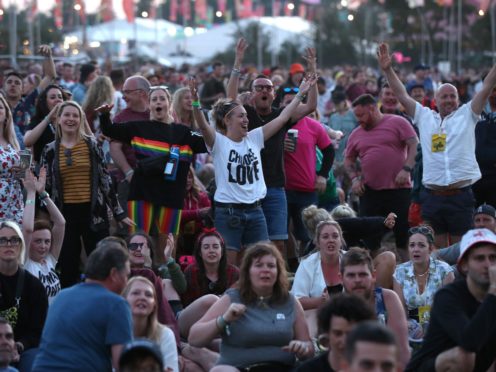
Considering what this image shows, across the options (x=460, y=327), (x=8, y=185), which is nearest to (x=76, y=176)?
(x=8, y=185)

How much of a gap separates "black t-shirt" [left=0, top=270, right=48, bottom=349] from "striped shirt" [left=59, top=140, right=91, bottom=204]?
2245 millimetres

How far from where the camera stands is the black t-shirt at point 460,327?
22.3 feet

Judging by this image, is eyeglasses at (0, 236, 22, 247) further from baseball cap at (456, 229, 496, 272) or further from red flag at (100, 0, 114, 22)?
red flag at (100, 0, 114, 22)

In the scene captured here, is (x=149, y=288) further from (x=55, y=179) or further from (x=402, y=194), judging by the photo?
(x=402, y=194)

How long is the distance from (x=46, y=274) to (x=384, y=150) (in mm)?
4235

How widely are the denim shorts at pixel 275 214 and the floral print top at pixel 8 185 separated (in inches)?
89.4

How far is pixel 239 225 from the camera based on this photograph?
35.7ft

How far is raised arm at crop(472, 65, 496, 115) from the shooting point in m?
11.0

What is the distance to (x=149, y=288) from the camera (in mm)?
7730

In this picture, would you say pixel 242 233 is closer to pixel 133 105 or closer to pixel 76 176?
pixel 76 176

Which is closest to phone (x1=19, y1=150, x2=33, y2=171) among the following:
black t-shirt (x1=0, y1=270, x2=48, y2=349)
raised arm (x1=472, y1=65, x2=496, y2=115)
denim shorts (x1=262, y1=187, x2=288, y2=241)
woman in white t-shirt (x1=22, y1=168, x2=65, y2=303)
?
woman in white t-shirt (x1=22, y1=168, x2=65, y2=303)

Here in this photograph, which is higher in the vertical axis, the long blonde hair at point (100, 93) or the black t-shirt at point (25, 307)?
the long blonde hair at point (100, 93)

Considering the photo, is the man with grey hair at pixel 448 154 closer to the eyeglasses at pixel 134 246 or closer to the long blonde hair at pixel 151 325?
the eyeglasses at pixel 134 246

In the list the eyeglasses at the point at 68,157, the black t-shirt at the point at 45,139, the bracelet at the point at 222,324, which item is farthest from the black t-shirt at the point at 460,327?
the black t-shirt at the point at 45,139
